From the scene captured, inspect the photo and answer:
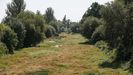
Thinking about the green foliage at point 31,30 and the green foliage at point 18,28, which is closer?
the green foliage at point 18,28

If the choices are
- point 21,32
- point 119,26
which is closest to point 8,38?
point 21,32

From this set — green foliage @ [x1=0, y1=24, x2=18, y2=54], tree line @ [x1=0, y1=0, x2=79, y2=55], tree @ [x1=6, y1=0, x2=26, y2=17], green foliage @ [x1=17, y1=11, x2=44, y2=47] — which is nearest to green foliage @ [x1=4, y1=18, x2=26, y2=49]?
tree line @ [x1=0, y1=0, x2=79, y2=55]

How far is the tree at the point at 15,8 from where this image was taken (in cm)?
11544

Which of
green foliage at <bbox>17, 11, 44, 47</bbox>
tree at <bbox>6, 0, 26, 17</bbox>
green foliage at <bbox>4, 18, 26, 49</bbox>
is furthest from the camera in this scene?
tree at <bbox>6, 0, 26, 17</bbox>

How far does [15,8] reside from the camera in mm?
116875

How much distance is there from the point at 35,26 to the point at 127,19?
4357 cm

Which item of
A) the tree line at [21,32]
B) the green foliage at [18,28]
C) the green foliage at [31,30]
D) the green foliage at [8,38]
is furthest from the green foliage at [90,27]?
the green foliage at [8,38]

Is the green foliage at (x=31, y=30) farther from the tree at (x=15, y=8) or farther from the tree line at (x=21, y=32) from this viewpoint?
the tree at (x=15, y=8)

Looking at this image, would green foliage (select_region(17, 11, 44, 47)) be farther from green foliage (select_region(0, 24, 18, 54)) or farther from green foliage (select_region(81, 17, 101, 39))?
green foliage (select_region(0, 24, 18, 54))

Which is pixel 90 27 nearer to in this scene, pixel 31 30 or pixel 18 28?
pixel 31 30

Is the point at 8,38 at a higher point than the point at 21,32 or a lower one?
lower

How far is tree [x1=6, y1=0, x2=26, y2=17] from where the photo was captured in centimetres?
11544

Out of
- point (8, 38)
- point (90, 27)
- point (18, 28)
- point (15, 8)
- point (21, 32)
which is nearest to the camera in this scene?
point (8, 38)

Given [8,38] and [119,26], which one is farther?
[8,38]
